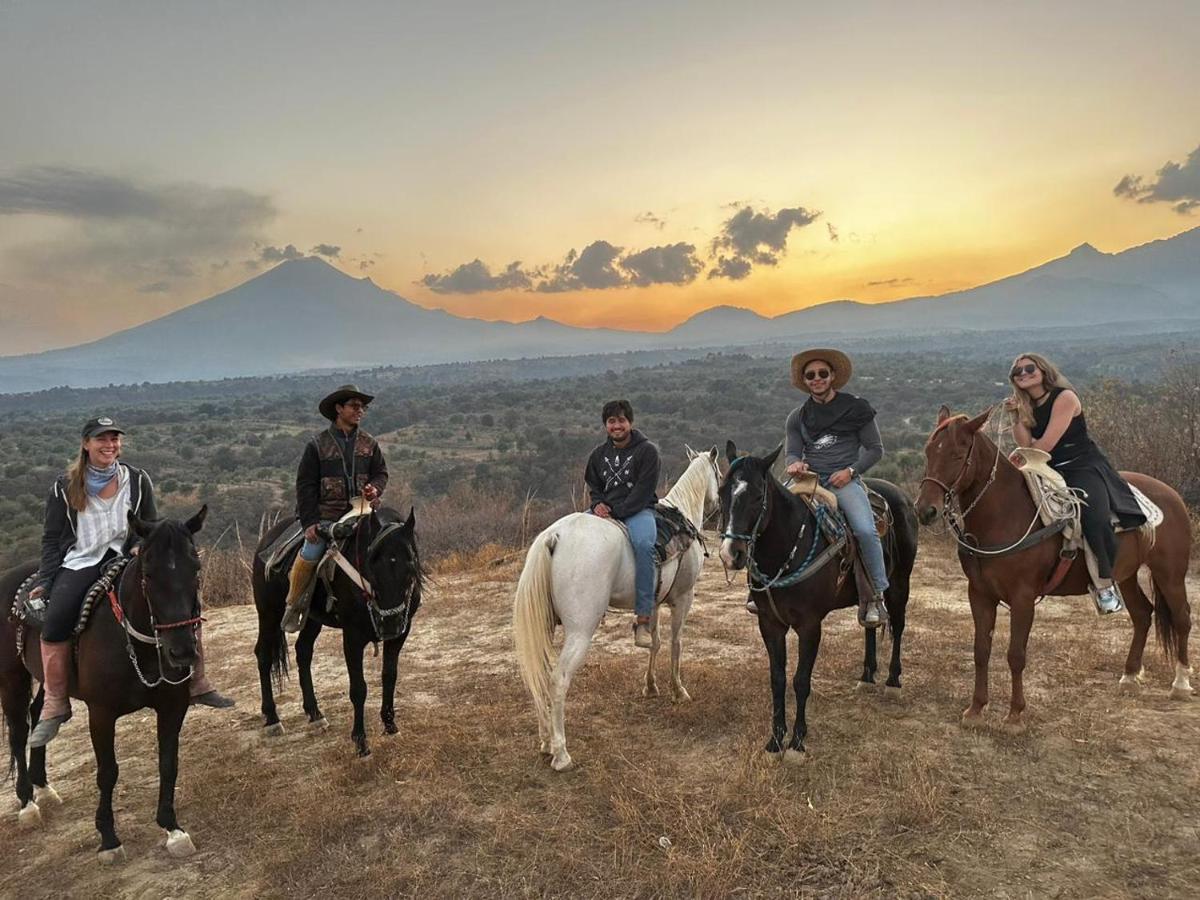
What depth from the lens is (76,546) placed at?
4406mm

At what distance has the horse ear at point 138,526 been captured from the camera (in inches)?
150

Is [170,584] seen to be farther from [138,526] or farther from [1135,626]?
[1135,626]

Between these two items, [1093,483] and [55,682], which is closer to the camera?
[55,682]

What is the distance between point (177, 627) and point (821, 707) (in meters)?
5.03

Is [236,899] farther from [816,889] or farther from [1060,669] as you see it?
[1060,669]

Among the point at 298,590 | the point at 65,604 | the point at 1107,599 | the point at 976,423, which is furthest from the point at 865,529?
the point at 65,604

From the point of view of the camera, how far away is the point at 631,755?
523 centimetres

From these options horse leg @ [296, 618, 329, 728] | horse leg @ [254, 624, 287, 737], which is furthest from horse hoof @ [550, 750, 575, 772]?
horse leg @ [254, 624, 287, 737]

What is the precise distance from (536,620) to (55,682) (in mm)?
3110

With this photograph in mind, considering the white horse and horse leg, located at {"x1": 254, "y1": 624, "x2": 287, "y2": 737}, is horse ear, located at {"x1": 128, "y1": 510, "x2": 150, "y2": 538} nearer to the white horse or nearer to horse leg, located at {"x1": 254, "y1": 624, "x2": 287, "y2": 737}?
the white horse

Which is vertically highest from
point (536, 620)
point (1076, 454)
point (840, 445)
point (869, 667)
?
point (840, 445)

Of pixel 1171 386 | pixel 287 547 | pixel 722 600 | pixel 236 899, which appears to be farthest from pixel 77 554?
pixel 1171 386

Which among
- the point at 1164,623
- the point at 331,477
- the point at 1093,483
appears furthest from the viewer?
the point at 1164,623

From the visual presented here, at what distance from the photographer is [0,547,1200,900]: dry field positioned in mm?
3831
